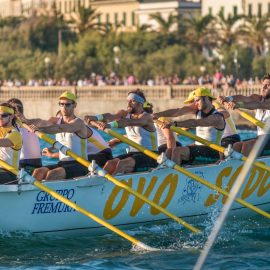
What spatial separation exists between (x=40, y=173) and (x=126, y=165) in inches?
63.3

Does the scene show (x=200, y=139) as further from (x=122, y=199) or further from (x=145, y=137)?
(x=122, y=199)

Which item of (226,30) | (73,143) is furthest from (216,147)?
(226,30)

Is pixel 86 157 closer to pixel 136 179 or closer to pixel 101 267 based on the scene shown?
pixel 136 179

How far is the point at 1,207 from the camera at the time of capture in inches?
746

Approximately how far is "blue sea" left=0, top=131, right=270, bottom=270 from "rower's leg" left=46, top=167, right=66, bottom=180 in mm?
947

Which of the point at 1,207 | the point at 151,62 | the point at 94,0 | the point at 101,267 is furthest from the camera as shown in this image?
the point at 94,0

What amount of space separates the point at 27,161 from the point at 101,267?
3158mm

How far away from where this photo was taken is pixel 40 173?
64.1 feet

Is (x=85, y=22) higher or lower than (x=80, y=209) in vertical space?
higher

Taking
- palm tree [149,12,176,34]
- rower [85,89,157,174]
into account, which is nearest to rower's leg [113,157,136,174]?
rower [85,89,157,174]

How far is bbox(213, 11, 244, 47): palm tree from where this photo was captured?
85.8 metres

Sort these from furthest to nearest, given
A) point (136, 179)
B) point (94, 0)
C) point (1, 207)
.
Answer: point (94, 0) < point (136, 179) < point (1, 207)

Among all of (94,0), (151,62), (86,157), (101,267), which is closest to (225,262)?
(101,267)

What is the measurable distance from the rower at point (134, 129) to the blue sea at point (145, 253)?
1.04m
